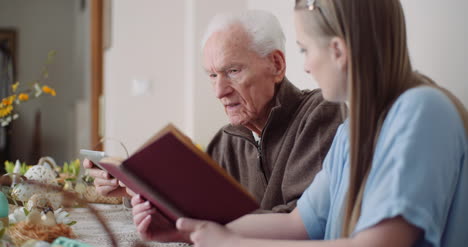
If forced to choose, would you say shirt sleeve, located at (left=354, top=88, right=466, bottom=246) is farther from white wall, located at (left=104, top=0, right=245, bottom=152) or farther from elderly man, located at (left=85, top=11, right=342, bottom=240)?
white wall, located at (left=104, top=0, right=245, bottom=152)

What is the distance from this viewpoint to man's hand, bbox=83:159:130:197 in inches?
64.0

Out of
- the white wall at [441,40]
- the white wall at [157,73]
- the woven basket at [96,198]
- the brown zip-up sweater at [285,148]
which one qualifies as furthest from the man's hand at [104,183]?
the white wall at [157,73]

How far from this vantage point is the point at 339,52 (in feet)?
2.95

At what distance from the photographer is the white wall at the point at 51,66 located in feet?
28.6

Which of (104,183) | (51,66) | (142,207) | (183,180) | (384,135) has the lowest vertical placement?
(51,66)

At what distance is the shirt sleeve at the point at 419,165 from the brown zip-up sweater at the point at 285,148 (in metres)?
0.57

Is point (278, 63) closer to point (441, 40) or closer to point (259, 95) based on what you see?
point (259, 95)

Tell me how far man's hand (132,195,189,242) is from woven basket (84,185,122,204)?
0.67 metres

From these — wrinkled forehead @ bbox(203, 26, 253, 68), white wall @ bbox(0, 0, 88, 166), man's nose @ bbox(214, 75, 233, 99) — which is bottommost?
white wall @ bbox(0, 0, 88, 166)

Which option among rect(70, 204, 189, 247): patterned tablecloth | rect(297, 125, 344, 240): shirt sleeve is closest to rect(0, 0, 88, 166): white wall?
rect(70, 204, 189, 247): patterned tablecloth

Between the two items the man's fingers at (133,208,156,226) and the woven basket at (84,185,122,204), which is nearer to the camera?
the man's fingers at (133,208,156,226)

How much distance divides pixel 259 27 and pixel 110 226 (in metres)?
0.72

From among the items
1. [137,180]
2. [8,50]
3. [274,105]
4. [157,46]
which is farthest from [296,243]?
[8,50]

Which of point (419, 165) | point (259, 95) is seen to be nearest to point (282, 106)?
point (259, 95)
